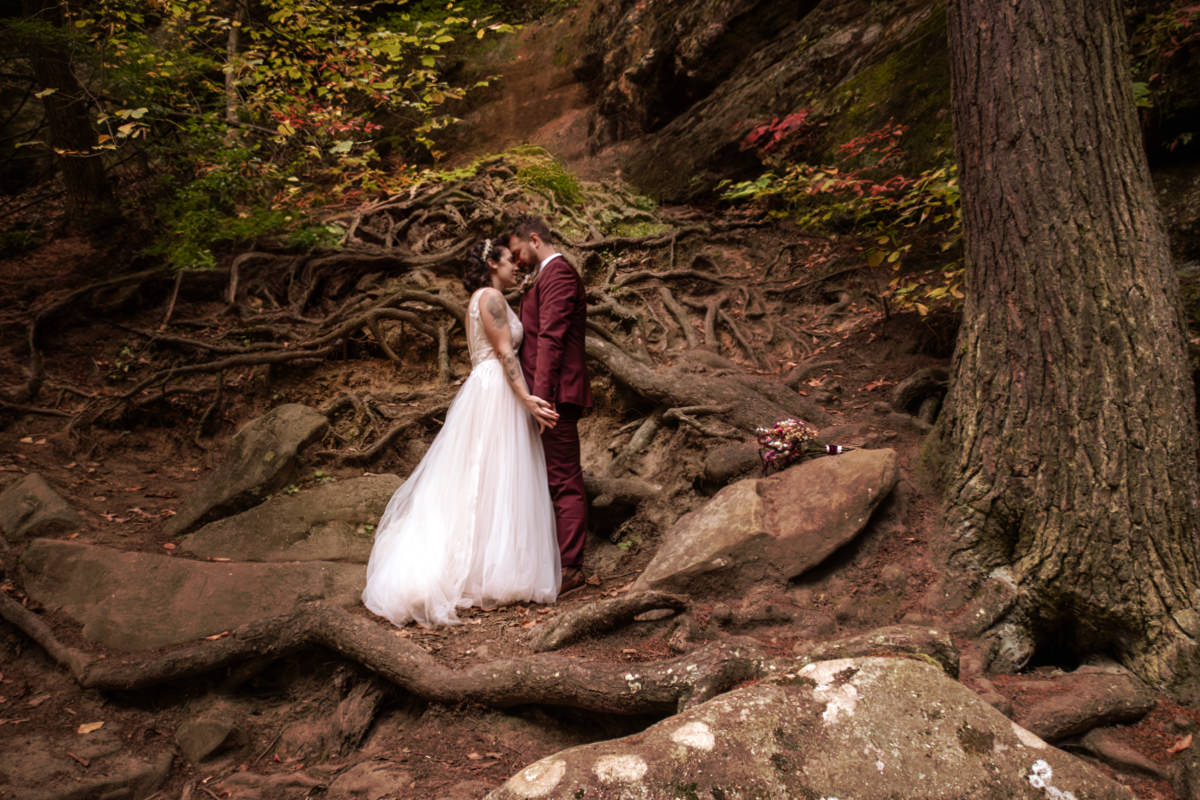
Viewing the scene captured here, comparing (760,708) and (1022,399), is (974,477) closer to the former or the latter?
(1022,399)

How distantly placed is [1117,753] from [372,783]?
3.05m

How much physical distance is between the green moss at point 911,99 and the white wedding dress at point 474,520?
198 inches

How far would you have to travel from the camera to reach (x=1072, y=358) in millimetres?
3193

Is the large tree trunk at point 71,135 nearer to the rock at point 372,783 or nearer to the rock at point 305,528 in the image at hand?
the rock at point 305,528

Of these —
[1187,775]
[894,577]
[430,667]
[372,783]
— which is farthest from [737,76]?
[372,783]

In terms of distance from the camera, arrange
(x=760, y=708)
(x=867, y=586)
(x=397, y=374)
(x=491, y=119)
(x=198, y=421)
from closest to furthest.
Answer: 1. (x=760, y=708)
2. (x=867, y=586)
3. (x=198, y=421)
4. (x=397, y=374)
5. (x=491, y=119)

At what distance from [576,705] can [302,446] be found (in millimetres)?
3812

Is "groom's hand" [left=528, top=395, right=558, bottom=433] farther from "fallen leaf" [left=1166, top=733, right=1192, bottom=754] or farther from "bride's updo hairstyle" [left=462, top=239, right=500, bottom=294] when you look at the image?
"fallen leaf" [left=1166, top=733, right=1192, bottom=754]

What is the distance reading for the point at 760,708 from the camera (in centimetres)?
237

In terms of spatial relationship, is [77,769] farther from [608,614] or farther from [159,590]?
[608,614]

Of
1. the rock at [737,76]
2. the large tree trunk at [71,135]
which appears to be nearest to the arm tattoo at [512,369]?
the rock at [737,76]

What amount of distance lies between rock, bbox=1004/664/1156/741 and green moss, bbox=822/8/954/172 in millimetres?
5395

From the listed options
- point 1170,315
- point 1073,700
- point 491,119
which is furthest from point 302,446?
point 491,119

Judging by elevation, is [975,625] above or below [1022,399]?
below
